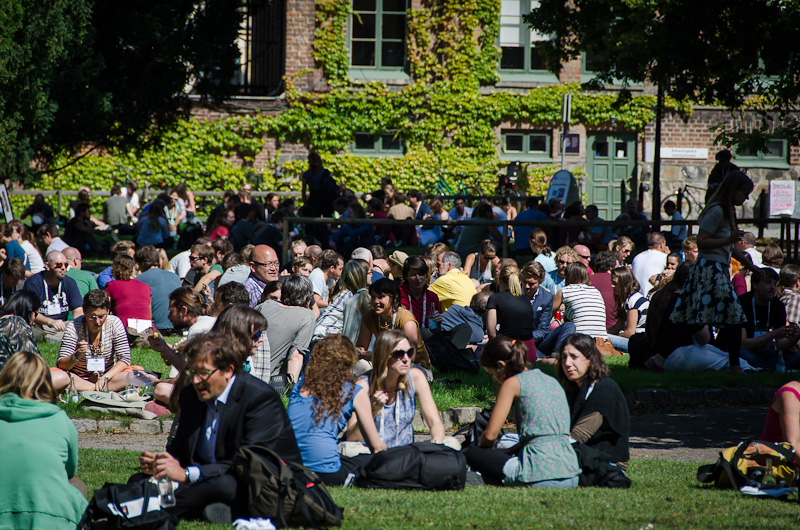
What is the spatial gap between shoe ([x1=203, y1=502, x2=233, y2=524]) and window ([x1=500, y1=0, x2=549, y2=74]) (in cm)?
2316

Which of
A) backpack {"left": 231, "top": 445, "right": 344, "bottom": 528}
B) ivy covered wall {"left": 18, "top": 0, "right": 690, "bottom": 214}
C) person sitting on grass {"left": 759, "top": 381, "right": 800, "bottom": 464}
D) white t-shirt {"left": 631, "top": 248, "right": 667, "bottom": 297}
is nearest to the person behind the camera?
backpack {"left": 231, "top": 445, "right": 344, "bottom": 528}

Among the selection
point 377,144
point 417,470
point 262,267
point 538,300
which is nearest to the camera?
point 417,470

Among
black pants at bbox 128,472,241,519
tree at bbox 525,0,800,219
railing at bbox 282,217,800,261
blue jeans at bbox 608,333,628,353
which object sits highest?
tree at bbox 525,0,800,219

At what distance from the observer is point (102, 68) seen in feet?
52.1

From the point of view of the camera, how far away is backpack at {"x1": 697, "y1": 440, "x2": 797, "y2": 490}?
→ 568 cm

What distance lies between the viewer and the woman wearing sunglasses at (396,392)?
246 inches

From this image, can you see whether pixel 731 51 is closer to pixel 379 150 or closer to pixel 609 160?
pixel 609 160

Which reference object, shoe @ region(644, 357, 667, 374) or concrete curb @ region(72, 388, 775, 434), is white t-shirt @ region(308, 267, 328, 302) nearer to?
concrete curb @ region(72, 388, 775, 434)

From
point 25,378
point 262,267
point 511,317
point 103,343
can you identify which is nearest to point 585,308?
point 511,317

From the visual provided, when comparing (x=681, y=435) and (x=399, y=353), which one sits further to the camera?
(x=681, y=435)

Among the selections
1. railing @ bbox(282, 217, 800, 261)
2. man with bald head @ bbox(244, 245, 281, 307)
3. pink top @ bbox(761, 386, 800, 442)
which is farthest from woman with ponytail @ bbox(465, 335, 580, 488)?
railing @ bbox(282, 217, 800, 261)

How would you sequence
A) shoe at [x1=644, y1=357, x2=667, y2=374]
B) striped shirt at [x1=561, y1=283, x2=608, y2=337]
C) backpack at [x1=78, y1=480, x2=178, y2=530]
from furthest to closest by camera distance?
striped shirt at [x1=561, y1=283, x2=608, y2=337] < shoe at [x1=644, y1=357, x2=667, y2=374] < backpack at [x1=78, y1=480, x2=178, y2=530]

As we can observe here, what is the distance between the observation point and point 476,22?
25.9m

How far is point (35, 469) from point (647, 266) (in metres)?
9.77
